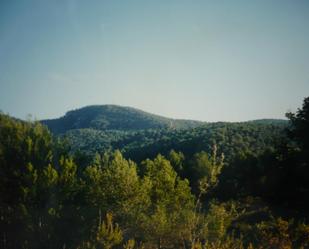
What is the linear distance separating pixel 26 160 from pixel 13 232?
3.85m

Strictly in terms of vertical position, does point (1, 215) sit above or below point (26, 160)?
below

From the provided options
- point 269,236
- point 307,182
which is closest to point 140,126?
point 307,182

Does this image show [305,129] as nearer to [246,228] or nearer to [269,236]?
[246,228]

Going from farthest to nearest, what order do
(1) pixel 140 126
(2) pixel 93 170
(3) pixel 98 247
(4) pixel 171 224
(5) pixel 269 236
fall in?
(1) pixel 140 126 < (2) pixel 93 170 < (4) pixel 171 224 < (3) pixel 98 247 < (5) pixel 269 236

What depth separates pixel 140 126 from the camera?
189m

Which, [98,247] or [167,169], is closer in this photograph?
[98,247]

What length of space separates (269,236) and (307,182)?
2094 cm

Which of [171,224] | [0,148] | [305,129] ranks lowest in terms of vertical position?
[171,224]

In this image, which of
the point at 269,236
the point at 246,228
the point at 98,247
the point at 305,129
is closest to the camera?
the point at 269,236

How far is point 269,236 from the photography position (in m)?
5.48

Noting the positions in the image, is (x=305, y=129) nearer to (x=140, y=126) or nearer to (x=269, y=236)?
(x=269, y=236)

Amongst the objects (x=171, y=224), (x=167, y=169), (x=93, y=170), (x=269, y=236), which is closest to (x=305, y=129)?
(x=167, y=169)

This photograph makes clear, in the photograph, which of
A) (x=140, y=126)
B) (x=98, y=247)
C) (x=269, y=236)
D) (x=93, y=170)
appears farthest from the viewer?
(x=140, y=126)

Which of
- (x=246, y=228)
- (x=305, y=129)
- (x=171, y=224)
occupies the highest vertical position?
(x=305, y=129)
